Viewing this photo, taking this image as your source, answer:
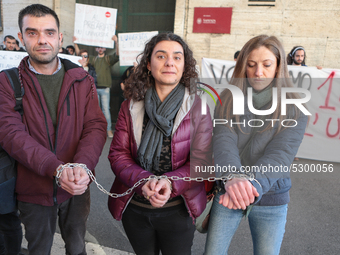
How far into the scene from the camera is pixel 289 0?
17.9ft

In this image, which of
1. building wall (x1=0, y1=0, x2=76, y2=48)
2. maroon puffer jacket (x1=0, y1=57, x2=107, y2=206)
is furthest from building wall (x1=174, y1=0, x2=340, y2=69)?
maroon puffer jacket (x1=0, y1=57, x2=107, y2=206)

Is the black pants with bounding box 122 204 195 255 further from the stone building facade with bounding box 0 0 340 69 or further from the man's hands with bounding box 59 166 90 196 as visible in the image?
the stone building facade with bounding box 0 0 340 69

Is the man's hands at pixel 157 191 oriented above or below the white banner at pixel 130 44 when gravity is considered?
below

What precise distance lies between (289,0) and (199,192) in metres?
5.41

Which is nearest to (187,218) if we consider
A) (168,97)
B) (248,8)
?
(168,97)

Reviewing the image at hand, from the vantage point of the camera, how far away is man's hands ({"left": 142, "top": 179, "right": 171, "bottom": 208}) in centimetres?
143

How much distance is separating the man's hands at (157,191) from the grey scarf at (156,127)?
0.57ft

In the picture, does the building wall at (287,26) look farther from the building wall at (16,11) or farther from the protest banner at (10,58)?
the protest banner at (10,58)

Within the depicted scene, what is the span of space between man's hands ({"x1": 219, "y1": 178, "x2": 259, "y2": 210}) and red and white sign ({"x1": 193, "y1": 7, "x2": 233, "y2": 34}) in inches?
204

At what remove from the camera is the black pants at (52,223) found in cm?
174

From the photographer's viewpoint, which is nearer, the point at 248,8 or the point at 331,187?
the point at 331,187

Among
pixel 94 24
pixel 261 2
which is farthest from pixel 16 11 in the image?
pixel 261 2

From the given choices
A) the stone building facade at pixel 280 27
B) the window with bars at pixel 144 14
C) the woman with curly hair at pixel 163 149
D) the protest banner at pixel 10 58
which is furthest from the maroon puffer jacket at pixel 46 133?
the window with bars at pixel 144 14

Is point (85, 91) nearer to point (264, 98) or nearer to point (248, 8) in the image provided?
point (264, 98)
